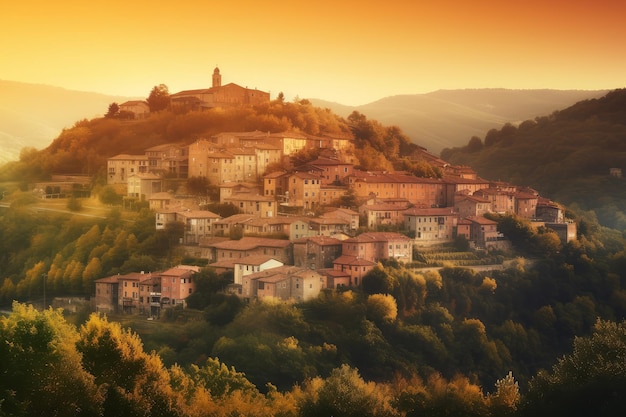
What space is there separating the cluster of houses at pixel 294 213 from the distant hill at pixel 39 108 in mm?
14492

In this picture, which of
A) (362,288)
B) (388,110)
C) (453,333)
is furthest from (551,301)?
(388,110)

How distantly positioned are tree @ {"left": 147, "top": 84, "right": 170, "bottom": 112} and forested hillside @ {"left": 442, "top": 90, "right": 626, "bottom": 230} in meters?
13.6

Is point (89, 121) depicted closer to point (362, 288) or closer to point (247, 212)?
point (247, 212)

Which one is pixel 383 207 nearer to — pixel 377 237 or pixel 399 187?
pixel 399 187

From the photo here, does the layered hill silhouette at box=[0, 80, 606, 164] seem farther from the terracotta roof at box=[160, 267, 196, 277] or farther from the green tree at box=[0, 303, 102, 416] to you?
the green tree at box=[0, 303, 102, 416]

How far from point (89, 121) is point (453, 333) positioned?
56.0ft

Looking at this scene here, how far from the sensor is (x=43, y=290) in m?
30.2

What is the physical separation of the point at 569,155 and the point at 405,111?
903 centimetres

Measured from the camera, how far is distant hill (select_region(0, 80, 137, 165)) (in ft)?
160

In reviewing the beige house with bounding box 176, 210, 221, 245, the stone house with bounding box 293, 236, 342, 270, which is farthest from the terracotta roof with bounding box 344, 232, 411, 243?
the beige house with bounding box 176, 210, 221, 245

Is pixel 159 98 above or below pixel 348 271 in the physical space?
above

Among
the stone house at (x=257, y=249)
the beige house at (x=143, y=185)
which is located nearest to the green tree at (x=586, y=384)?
the stone house at (x=257, y=249)

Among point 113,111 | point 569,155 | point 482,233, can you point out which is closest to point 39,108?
→ point 113,111

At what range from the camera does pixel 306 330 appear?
84.4 ft
